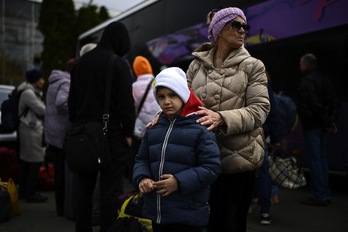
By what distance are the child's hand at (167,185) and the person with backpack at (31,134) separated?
388 centimetres

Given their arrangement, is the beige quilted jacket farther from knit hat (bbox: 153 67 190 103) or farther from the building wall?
the building wall

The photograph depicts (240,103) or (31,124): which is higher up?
(240,103)

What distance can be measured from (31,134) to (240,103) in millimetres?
4074

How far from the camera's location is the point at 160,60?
29.5ft

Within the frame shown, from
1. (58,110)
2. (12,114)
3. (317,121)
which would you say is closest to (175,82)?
(58,110)

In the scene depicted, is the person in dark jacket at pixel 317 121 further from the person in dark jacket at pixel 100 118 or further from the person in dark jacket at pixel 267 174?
the person in dark jacket at pixel 100 118

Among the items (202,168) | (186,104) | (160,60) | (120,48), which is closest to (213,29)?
(186,104)

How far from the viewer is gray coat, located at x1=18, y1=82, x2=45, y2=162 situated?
5.58 metres

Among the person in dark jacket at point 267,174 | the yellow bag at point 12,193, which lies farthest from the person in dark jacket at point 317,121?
the yellow bag at point 12,193

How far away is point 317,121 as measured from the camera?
5.38 m

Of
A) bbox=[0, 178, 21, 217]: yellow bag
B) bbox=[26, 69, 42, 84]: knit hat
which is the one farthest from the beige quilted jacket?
bbox=[26, 69, 42, 84]: knit hat

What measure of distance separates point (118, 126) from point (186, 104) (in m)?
1.31

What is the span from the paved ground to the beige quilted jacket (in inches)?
84.7

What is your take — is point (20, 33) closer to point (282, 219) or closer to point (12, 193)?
point (12, 193)
